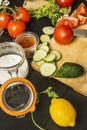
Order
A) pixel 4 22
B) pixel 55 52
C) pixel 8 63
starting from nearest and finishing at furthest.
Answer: pixel 8 63, pixel 55 52, pixel 4 22

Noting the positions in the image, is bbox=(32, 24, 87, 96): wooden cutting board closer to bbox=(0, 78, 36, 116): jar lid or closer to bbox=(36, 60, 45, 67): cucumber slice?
bbox=(36, 60, 45, 67): cucumber slice

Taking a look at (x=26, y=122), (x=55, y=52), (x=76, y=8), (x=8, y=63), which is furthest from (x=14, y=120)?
(x=76, y=8)

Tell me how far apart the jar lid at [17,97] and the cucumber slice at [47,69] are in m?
0.13

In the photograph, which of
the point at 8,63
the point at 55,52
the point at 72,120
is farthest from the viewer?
the point at 55,52

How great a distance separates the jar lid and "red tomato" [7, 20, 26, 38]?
316 mm

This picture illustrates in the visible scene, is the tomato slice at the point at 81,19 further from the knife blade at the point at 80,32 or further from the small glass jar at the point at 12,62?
the small glass jar at the point at 12,62

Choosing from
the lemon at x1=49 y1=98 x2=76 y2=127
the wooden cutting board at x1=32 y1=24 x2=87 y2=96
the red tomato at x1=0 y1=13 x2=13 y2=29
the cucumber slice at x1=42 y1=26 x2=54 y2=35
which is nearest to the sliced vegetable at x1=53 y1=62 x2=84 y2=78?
the wooden cutting board at x1=32 y1=24 x2=87 y2=96

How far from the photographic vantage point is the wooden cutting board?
1.07 meters

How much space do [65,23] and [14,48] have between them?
0.27 metres

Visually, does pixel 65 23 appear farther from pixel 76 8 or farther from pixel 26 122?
pixel 26 122

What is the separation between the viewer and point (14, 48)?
1.10 m

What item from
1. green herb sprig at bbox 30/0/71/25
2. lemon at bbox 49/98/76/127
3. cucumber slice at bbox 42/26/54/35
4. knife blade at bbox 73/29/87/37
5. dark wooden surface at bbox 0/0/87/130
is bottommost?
dark wooden surface at bbox 0/0/87/130

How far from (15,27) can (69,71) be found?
0.31m

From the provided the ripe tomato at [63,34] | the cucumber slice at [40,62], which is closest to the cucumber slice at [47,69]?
the cucumber slice at [40,62]
